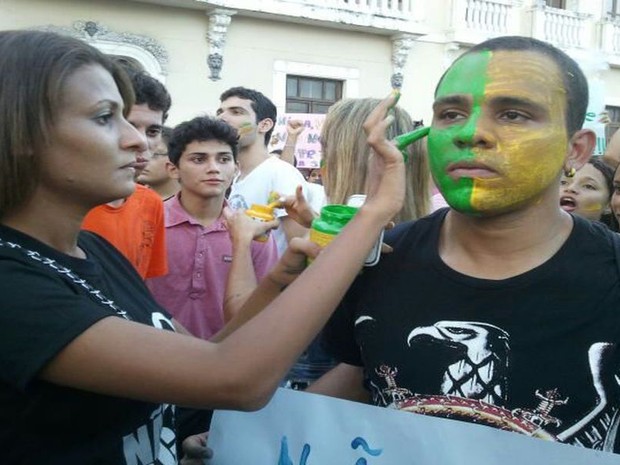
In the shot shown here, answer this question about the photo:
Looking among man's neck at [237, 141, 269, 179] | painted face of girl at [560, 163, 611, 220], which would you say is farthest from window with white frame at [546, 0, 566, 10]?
painted face of girl at [560, 163, 611, 220]

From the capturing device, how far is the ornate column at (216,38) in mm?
11617

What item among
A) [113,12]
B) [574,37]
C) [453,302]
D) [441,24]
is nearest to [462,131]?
[453,302]

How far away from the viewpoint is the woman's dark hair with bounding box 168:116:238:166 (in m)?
3.30

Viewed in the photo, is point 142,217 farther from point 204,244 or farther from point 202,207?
point 202,207

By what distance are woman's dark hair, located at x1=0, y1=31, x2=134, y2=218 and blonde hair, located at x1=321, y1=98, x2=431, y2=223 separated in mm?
1076

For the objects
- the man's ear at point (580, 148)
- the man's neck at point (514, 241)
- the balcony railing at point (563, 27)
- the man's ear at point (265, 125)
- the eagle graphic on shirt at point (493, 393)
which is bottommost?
the eagle graphic on shirt at point (493, 393)

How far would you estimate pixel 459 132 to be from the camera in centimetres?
149

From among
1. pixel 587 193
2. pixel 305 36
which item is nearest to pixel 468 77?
pixel 587 193

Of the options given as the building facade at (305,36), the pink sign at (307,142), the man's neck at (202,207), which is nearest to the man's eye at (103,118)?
the man's neck at (202,207)

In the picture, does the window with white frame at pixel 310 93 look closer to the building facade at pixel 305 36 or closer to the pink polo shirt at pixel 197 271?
the building facade at pixel 305 36

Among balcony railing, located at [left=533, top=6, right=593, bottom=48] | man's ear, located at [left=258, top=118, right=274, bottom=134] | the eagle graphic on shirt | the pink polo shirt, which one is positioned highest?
balcony railing, located at [left=533, top=6, right=593, bottom=48]

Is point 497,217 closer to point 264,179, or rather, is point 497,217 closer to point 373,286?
point 373,286

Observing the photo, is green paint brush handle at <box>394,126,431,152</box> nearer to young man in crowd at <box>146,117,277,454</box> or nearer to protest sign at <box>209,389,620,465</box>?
protest sign at <box>209,389,620,465</box>

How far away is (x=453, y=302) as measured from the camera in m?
1.48
